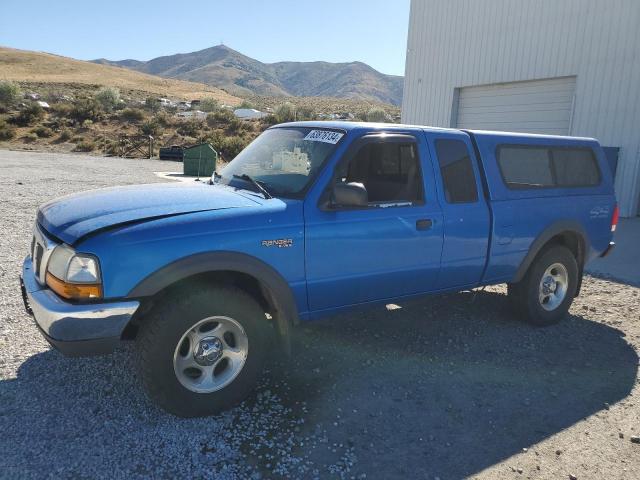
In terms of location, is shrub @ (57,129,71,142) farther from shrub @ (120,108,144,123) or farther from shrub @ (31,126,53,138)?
shrub @ (120,108,144,123)

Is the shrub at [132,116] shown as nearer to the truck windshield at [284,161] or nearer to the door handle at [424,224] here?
the truck windshield at [284,161]

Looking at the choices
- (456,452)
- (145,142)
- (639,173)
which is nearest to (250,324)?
(456,452)

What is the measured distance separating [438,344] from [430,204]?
4.46ft

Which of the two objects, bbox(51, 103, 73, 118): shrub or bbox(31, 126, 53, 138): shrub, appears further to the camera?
bbox(51, 103, 73, 118): shrub

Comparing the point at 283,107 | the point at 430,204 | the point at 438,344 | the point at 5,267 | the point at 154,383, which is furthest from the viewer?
the point at 283,107

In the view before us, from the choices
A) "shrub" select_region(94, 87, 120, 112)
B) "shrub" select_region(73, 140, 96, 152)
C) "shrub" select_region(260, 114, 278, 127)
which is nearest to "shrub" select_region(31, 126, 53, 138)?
"shrub" select_region(73, 140, 96, 152)

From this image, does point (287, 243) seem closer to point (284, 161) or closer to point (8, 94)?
point (284, 161)

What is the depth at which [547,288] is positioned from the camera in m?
5.27

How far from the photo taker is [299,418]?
3.37 metres

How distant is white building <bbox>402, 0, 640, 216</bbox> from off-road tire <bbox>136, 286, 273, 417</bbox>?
10973mm

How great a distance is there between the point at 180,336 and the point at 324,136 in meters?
1.89

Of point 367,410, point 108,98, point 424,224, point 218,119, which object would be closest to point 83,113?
point 218,119

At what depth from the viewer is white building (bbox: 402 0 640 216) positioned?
1141 centimetres

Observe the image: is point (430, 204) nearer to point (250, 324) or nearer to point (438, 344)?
point (438, 344)
